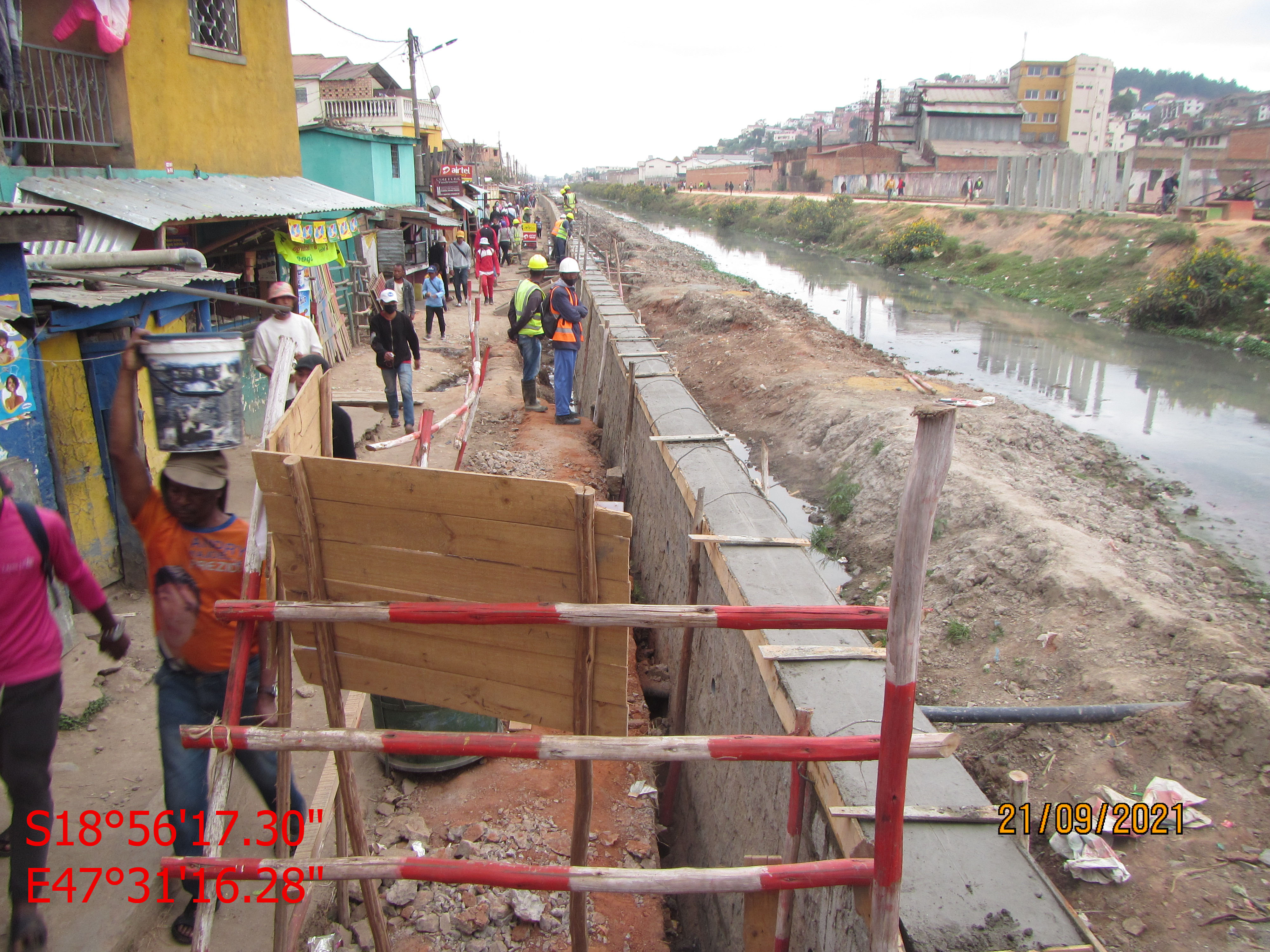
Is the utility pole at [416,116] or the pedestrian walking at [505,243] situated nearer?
the utility pole at [416,116]

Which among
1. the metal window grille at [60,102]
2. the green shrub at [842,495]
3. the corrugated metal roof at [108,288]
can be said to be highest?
the metal window grille at [60,102]

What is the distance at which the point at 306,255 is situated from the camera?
1066cm

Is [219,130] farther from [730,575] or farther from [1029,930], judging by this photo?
[1029,930]

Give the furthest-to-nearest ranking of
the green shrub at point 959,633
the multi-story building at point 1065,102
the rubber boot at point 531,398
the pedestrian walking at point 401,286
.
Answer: the multi-story building at point 1065,102, the pedestrian walking at point 401,286, the rubber boot at point 531,398, the green shrub at point 959,633

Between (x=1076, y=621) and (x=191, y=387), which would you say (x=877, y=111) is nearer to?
(x=1076, y=621)

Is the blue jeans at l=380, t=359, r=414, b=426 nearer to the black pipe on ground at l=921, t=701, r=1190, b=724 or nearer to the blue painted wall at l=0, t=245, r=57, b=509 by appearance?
the blue painted wall at l=0, t=245, r=57, b=509

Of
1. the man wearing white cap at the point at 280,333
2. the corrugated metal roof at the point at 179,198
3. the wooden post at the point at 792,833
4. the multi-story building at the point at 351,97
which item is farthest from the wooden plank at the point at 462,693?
the multi-story building at the point at 351,97

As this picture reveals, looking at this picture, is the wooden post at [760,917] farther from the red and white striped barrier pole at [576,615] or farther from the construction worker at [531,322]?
the construction worker at [531,322]

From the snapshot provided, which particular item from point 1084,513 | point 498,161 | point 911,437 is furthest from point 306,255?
point 498,161

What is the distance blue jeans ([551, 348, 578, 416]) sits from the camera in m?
10.4

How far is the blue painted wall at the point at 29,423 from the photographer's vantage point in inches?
177

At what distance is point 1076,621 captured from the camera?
5480mm

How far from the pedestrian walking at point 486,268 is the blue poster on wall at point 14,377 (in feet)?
49.1

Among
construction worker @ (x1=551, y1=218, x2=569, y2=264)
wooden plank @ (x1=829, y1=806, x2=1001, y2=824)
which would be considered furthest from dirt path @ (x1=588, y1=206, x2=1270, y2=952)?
construction worker @ (x1=551, y1=218, x2=569, y2=264)
